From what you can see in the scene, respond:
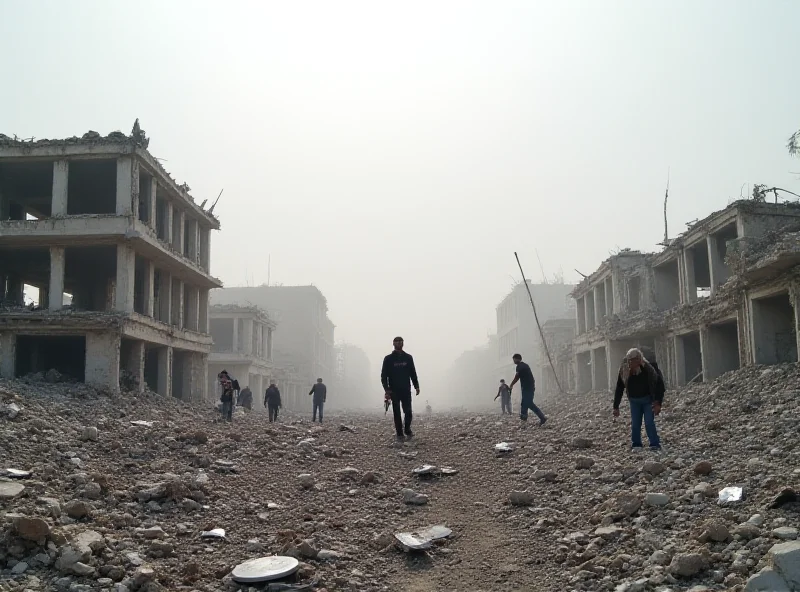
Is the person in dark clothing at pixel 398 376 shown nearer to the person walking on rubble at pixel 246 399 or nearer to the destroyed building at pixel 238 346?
the person walking on rubble at pixel 246 399

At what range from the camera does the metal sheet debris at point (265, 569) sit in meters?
5.36

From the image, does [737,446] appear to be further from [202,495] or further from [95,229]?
[95,229]

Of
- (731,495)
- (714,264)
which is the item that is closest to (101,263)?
(714,264)

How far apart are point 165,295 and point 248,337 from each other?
14456mm

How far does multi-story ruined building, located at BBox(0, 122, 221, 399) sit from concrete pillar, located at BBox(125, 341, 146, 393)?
0.11ft

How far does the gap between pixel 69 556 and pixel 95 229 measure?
603 inches

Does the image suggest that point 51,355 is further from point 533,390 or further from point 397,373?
point 533,390

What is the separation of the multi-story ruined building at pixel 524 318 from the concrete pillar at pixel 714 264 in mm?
30491

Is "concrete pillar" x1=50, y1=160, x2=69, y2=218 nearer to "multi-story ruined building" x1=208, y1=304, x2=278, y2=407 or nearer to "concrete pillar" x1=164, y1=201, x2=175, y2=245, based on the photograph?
"concrete pillar" x1=164, y1=201, x2=175, y2=245

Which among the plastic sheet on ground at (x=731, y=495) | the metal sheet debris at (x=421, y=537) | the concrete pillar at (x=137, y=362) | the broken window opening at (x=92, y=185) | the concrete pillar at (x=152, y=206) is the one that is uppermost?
the broken window opening at (x=92, y=185)

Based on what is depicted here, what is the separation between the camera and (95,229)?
18703 millimetres

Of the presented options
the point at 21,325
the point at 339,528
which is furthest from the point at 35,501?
the point at 21,325

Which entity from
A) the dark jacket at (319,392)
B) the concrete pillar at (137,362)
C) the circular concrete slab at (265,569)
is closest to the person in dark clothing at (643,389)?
the circular concrete slab at (265,569)

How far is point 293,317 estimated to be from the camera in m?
57.4
